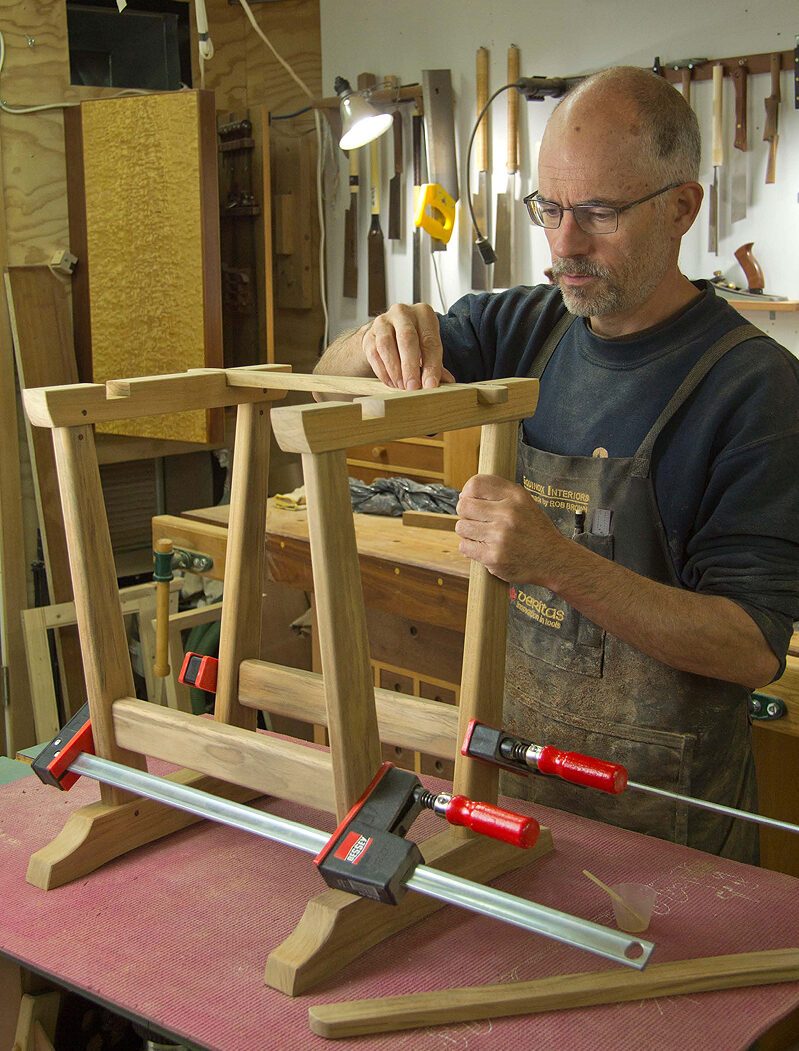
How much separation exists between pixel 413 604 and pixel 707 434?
3.92 ft

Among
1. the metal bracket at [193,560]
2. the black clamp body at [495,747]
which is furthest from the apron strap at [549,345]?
the metal bracket at [193,560]

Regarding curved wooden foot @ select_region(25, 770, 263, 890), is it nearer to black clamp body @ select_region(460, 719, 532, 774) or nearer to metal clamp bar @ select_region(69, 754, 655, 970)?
metal clamp bar @ select_region(69, 754, 655, 970)

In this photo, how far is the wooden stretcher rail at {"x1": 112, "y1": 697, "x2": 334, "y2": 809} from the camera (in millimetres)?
1314

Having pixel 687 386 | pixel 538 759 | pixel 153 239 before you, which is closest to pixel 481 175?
pixel 153 239

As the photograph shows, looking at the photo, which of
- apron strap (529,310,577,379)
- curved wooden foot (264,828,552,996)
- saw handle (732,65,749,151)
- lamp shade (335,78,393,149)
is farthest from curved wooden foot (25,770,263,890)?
saw handle (732,65,749,151)

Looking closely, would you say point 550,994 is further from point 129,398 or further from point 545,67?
point 545,67

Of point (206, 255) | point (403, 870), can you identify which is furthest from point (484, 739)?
point (206, 255)

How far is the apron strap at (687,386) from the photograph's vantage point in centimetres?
163

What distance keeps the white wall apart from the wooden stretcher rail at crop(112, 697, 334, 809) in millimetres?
2577

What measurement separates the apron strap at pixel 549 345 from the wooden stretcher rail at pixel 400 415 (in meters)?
0.52

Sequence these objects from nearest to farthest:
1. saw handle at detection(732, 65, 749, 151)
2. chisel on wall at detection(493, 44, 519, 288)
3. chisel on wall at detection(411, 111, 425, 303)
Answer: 1. saw handle at detection(732, 65, 749, 151)
2. chisel on wall at detection(493, 44, 519, 288)
3. chisel on wall at detection(411, 111, 425, 303)

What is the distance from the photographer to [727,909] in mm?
1324

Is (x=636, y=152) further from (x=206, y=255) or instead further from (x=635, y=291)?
(x=206, y=255)

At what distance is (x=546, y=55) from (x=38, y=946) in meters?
3.45
